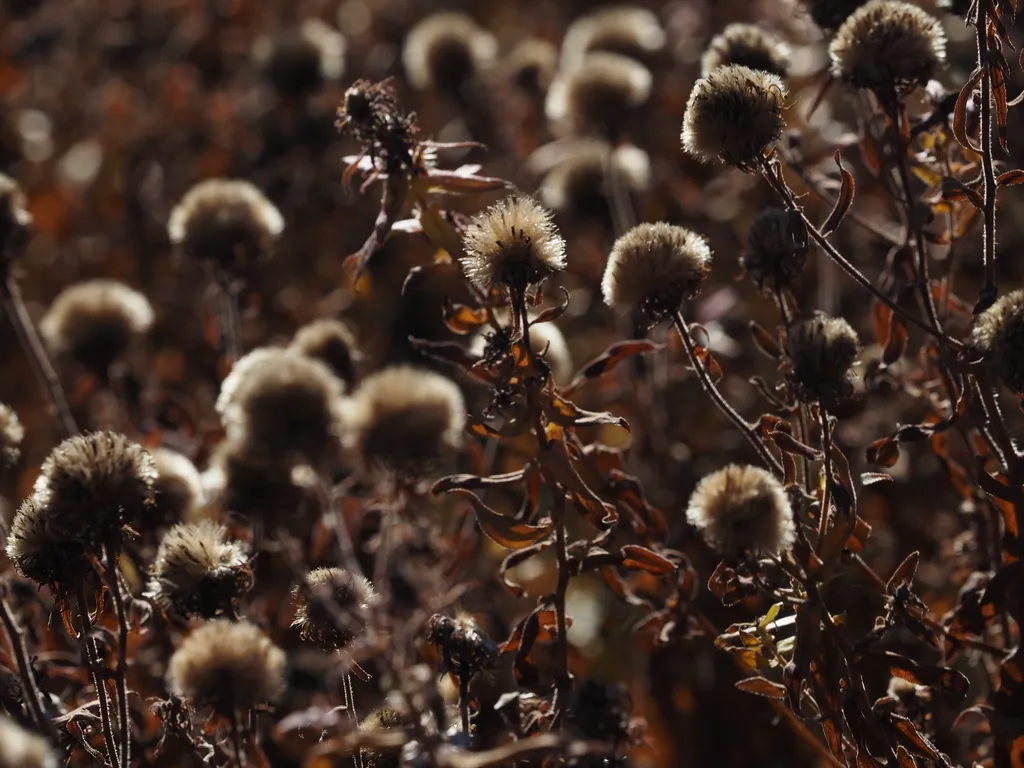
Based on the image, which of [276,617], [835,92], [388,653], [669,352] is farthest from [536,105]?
[388,653]

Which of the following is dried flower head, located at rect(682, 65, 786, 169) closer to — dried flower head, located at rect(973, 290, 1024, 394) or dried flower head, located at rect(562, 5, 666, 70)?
dried flower head, located at rect(973, 290, 1024, 394)

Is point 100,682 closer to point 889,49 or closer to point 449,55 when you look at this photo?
point 889,49

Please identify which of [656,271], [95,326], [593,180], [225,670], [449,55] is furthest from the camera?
[449,55]

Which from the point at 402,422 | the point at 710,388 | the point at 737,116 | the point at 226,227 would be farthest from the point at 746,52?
the point at 226,227

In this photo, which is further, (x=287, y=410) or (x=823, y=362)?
(x=287, y=410)

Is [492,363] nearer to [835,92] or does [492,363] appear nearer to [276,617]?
[276,617]

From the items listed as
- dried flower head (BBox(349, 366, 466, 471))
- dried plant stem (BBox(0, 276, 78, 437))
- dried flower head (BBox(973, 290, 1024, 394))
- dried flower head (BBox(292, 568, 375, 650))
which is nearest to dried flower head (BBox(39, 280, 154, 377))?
dried plant stem (BBox(0, 276, 78, 437))
